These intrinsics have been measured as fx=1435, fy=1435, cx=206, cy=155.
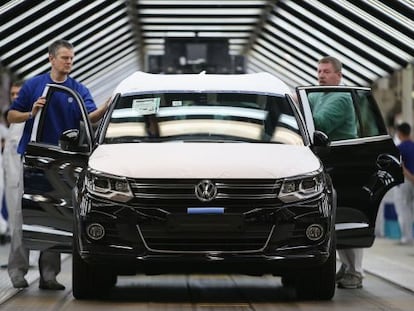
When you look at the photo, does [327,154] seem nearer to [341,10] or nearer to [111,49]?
[341,10]

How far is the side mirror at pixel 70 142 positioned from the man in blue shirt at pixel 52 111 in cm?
80

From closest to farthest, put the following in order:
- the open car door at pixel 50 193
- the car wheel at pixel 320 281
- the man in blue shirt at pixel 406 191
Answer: the car wheel at pixel 320 281
the open car door at pixel 50 193
the man in blue shirt at pixel 406 191

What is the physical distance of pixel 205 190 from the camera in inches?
383

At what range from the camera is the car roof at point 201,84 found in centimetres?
1110

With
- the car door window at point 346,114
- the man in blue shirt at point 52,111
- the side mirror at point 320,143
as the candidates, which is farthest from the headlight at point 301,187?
the man in blue shirt at point 52,111

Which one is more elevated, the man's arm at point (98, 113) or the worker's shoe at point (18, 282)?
the man's arm at point (98, 113)

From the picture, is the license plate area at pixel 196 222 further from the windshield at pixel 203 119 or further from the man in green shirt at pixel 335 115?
the man in green shirt at pixel 335 115

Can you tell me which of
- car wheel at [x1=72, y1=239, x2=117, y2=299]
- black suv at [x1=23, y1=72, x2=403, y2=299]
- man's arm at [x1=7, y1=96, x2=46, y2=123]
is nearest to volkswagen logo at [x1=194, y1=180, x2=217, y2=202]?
black suv at [x1=23, y1=72, x2=403, y2=299]

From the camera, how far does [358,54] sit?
26.4 m

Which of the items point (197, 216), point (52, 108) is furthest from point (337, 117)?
point (197, 216)

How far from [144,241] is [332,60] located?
344 cm

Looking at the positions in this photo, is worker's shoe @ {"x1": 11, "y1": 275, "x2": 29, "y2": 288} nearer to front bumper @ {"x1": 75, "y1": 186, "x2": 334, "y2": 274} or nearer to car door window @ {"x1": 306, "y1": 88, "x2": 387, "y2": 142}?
front bumper @ {"x1": 75, "y1": 186, "x2": 334, "y2": 274}

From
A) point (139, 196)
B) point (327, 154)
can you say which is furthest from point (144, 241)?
point (327, 154)

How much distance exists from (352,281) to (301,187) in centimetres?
226
